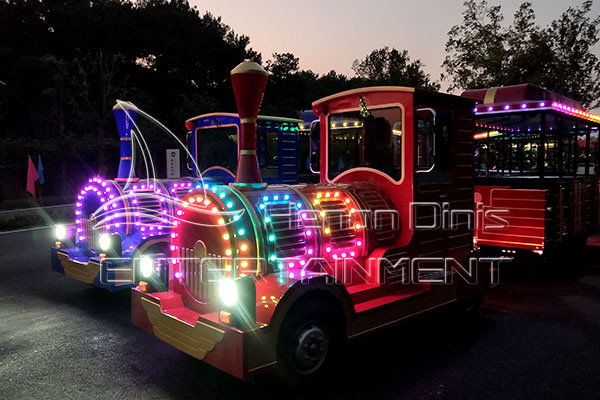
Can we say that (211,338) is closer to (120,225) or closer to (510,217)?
(120,225)

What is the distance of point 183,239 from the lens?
4.64 meters

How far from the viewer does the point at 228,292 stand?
3732 millimetres

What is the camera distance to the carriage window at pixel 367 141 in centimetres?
556

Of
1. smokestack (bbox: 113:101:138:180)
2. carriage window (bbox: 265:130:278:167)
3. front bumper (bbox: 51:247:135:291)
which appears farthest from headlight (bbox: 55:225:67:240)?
carriage window (bbox: 265:130:278:167)

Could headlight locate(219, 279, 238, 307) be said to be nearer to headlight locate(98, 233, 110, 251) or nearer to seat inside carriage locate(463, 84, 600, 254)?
headlight locate(98, 233, 110, 251)

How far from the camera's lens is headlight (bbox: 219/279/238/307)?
355 cm

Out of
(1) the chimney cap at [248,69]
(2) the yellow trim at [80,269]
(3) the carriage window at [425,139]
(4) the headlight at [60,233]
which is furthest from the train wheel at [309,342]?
(4) the headlight at [60,233]

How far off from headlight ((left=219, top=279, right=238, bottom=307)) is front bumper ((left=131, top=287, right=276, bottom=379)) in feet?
0.57

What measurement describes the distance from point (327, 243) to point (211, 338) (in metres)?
1.61

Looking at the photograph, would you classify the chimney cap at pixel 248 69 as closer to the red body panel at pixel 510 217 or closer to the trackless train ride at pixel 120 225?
the trackless train ride at pixel 120 225

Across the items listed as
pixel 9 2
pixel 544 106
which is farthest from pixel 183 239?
pixel 9 2

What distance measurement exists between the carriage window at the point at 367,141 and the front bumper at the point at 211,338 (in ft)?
8.84

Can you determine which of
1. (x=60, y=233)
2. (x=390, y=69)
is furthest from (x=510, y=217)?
(x=390, y=69)

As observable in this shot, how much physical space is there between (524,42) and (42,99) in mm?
28454
